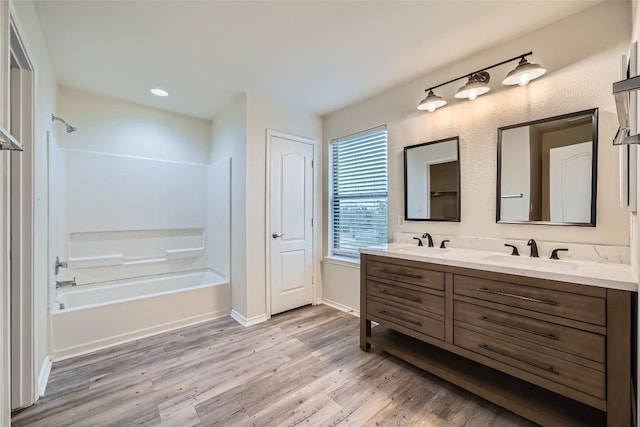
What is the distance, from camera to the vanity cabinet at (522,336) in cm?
130

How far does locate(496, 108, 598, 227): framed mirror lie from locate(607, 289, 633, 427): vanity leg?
0.70 metres

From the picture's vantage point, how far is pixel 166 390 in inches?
75.5

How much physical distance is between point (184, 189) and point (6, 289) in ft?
8.49

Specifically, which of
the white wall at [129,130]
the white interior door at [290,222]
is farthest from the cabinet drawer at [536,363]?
the white wall at [129,130]

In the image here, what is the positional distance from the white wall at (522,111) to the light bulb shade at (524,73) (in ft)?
0.52

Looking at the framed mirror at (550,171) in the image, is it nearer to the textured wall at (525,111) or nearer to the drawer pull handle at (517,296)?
the textured wall at (525,111)

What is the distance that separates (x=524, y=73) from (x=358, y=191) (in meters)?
1.87

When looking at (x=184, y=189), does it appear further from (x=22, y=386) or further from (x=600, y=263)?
(x=600, y=263)

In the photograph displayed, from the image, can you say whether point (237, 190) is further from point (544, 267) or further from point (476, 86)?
point (544, 267)

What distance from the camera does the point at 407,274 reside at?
6.89ft

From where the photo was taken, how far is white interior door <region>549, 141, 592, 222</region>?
179cm

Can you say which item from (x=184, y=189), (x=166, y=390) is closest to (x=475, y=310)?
(x=166, y=390)

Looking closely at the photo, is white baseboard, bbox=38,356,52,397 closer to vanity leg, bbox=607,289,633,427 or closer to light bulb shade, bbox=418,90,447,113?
vanity leg, bbox=607,289,633,427

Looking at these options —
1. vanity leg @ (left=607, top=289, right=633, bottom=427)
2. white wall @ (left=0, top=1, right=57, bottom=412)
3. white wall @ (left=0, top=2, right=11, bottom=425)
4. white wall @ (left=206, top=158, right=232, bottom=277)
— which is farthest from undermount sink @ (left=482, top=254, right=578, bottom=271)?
white wall @ (left=0, top=1, right=57, bottom=412)
